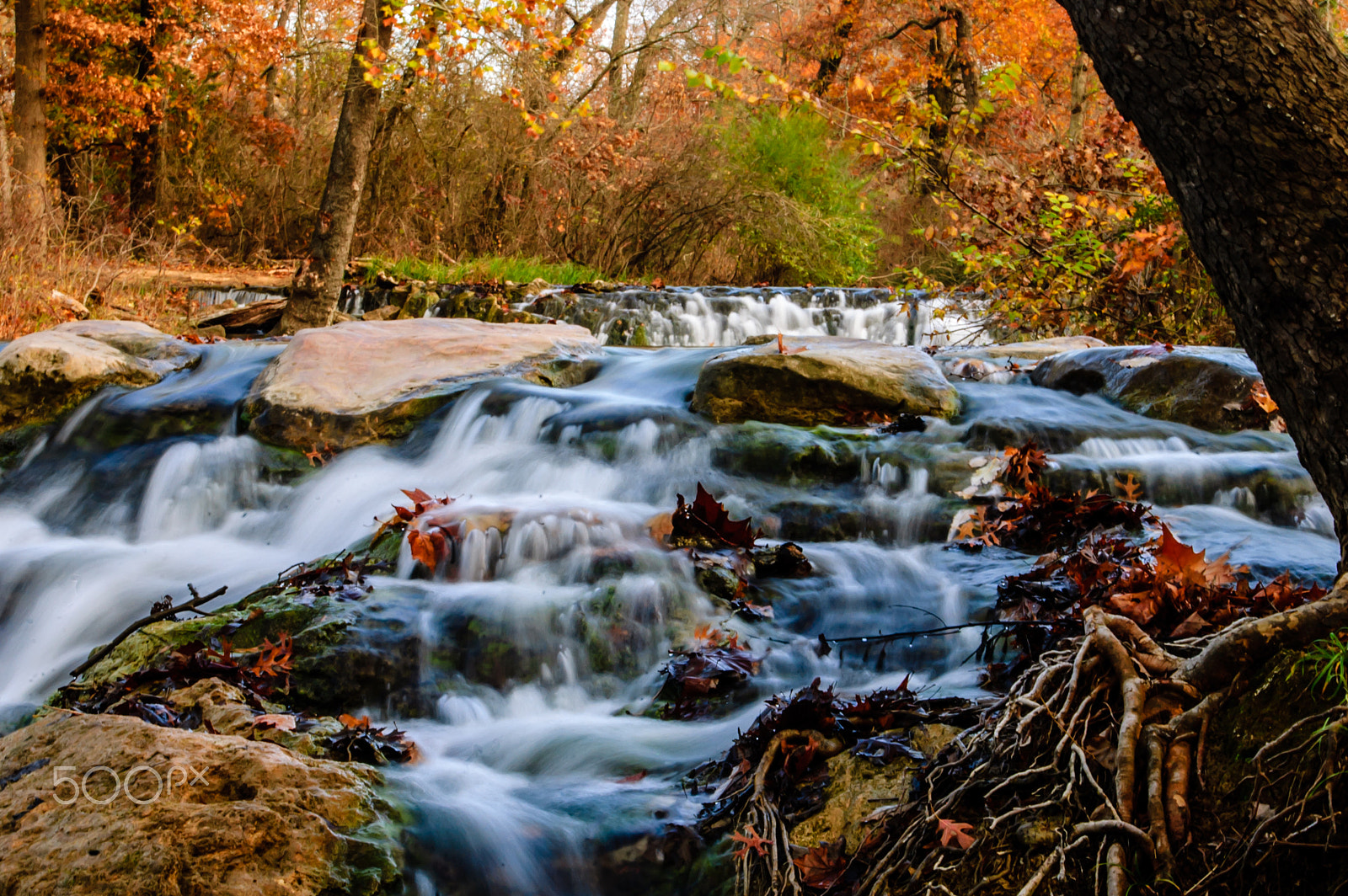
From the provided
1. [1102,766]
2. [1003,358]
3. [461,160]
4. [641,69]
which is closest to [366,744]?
[1102,766]

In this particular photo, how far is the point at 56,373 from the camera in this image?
6.56 m

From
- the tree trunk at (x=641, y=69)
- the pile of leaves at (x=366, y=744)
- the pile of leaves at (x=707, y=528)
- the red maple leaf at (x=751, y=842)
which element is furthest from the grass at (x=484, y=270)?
the red maple leaf at (x=751, y=842)

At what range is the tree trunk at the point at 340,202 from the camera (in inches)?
390

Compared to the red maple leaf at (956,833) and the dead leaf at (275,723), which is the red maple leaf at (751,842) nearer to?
the red maple leaf at (956,833)

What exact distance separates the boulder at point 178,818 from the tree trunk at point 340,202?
8444 mm

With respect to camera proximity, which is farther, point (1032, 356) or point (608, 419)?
point (1032, 356)

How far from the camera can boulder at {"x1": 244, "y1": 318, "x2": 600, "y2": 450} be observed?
240 inches

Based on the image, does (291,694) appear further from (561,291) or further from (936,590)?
(561,291)

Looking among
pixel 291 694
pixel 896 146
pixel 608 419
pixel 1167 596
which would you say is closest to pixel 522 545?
pixel 291 694

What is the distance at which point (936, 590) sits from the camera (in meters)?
4.05

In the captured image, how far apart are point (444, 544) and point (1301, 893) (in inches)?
136

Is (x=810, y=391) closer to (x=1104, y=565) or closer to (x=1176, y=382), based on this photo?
(x=1176, y=382)

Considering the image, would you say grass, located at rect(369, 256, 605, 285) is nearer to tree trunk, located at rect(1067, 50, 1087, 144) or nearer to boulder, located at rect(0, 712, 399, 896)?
boulder, located at rect(0, 712, 399, 896)

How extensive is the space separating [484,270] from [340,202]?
4191 mm
